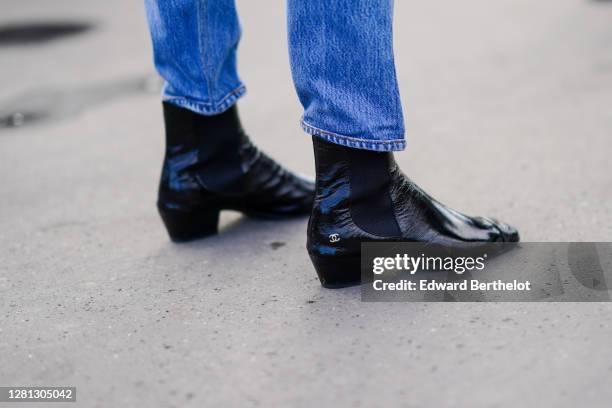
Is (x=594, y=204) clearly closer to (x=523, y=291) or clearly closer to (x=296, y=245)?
(x=523, y=291)

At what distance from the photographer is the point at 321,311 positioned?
182 cm

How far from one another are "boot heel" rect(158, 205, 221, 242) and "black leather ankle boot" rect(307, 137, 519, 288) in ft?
1.47

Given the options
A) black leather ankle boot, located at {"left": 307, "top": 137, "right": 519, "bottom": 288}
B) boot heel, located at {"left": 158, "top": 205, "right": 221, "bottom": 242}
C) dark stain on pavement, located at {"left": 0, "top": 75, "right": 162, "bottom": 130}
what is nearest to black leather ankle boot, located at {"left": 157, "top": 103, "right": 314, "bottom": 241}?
boot heel, located at {"left": 158, "top": 205, "right": 221, "bottom": 242}

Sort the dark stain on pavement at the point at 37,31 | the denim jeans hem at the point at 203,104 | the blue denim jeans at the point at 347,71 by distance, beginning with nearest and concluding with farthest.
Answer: the blue denim jeans at the point at 347,71 < the denim jeans hem at the point at 203,104 < the dark stain on pavement at the point at 37,31

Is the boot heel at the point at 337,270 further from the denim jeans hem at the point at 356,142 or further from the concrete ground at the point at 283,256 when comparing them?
the denim jeans hem at the point at 356,142

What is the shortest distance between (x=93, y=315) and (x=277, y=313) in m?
0.40

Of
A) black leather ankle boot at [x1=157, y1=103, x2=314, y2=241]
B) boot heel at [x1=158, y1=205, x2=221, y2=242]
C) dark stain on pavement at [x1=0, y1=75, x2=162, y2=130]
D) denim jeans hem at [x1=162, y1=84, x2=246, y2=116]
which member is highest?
denim jeans hem at [x1=162, y1=84, x2=246, y2=116]

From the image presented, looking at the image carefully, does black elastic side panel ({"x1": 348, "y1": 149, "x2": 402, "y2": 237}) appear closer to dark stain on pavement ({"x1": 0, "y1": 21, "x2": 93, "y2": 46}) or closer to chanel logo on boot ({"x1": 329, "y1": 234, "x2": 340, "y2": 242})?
chanel logo on boot ({"x1": 329, "y1": 234, "x2": 340, "y2": 242})

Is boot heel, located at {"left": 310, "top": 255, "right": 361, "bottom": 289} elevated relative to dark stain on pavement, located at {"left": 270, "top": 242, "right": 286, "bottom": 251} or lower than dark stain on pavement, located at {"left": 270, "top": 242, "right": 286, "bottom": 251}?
elevated

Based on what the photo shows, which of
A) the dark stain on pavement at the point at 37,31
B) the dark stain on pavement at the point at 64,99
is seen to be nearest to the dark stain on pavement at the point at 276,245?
the dark stain on pavement at the point at 64,99

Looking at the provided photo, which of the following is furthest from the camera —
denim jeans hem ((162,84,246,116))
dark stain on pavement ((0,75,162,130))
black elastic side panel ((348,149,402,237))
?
dark stain on pavement ((0,75,162,130))

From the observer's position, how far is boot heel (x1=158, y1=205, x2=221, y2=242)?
7.29 ft

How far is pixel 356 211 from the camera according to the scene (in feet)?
6.07

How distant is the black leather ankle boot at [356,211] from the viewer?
183 cm
